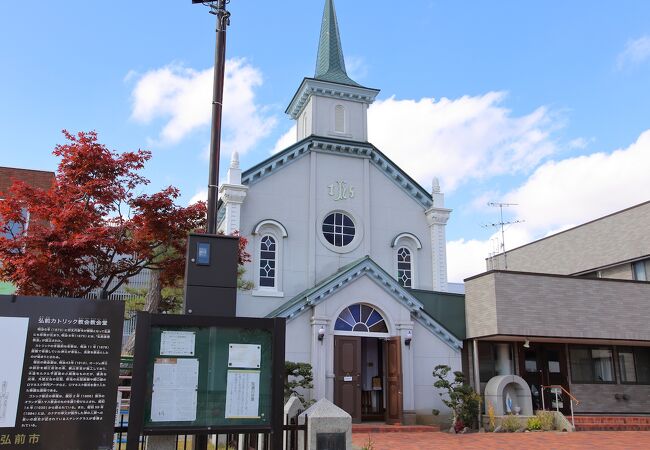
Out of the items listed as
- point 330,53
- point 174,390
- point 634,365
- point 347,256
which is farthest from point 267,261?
point 634,365

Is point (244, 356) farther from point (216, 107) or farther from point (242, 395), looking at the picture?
point (216, 107)

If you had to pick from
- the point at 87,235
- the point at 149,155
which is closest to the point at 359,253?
the point at 149,155

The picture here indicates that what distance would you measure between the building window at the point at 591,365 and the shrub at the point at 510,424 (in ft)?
15.8

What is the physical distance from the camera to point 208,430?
7.00 metres

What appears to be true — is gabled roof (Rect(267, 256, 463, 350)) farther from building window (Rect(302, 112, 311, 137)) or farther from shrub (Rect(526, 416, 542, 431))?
building window (Rect(302, 112, 311, 137))

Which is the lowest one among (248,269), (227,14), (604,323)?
(604,323)

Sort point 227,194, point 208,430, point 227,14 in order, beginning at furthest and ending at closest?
1. point 227,194
2. point 227,14
3. point 208,430

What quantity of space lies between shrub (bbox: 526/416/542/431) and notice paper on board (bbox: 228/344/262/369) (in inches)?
517

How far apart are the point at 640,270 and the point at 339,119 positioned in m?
13.4

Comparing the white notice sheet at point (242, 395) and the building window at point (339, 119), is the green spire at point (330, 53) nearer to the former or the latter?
the building window at point (339, 119)

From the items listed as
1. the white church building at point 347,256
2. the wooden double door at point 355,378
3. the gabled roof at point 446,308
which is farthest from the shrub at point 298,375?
the gabled roof at point 446,308

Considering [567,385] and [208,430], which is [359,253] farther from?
[208,430]

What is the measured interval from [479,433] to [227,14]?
1350 cm

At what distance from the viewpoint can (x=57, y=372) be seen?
6.43m
